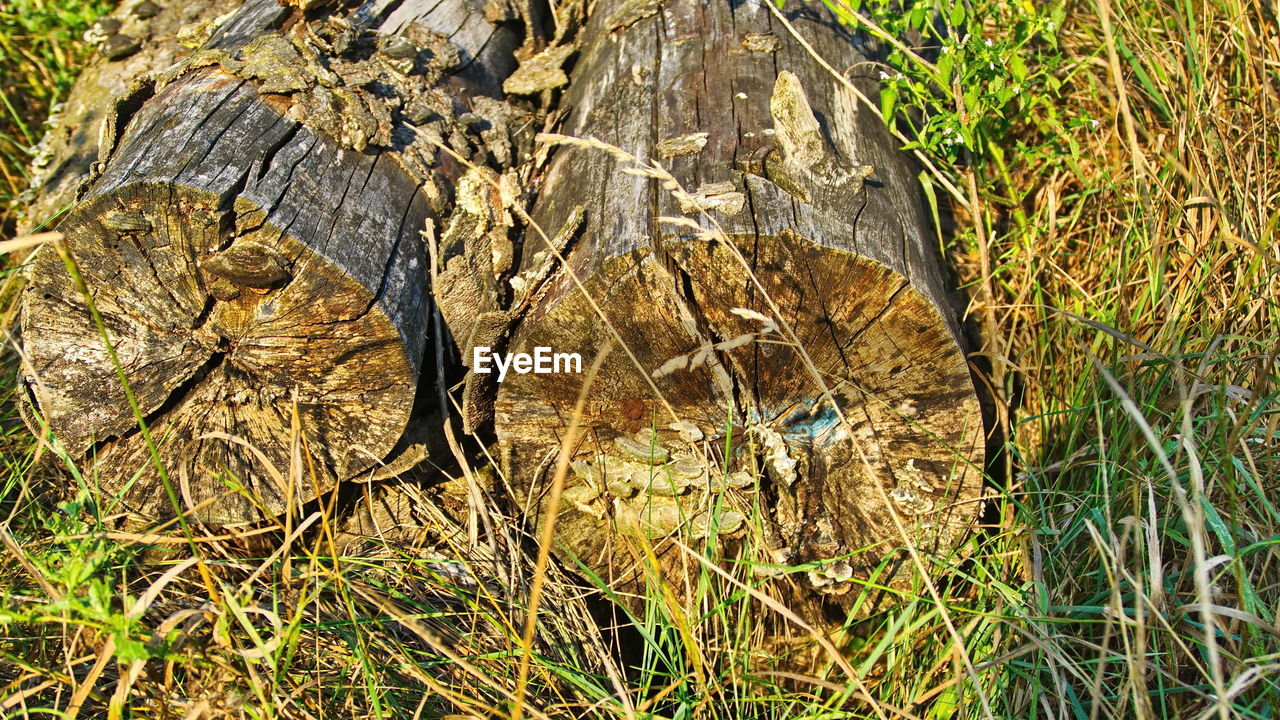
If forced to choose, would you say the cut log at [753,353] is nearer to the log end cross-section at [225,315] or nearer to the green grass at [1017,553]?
the green grass at [1017,553]

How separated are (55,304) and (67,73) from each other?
2375 mm

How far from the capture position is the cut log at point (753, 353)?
1891 mm

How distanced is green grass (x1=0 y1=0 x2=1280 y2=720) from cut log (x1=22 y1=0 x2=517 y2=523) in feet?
0.67

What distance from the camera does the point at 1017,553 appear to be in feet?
6.60

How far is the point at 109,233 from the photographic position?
195 cm

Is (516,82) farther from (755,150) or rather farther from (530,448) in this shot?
(530,448)

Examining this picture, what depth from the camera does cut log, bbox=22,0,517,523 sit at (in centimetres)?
196

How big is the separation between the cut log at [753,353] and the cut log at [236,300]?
334 millimetres

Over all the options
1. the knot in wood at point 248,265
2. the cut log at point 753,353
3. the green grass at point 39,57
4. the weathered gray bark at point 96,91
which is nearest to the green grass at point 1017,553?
the cut log at point 753,353

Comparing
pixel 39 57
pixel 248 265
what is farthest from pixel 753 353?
pixel 39 57

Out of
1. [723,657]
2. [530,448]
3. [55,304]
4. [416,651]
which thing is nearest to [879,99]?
[530,448]

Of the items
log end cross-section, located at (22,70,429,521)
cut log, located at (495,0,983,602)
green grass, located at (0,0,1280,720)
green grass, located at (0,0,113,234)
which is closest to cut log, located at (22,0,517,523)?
log end cross-section, located at (22,70,429,521)

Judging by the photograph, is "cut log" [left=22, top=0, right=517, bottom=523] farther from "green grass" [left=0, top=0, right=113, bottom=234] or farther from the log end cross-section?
"green grass" [left=0, top=0, right=113, bottom=234]

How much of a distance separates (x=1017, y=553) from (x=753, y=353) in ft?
2.43
